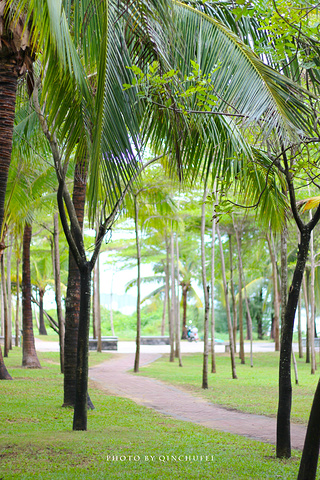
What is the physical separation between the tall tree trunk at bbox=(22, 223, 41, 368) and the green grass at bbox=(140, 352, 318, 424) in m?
3.60

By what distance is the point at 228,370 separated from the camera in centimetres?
1634

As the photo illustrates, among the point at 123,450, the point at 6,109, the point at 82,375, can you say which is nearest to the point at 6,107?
the point at 6,109

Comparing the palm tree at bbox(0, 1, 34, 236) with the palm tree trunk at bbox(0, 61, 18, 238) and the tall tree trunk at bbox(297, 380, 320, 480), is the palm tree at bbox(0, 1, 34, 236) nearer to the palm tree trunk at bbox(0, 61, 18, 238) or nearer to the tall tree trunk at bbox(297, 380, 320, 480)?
the palm tree trunk at bbox(0, 61, 18, 238)

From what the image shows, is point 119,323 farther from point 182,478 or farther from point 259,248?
point 182,478

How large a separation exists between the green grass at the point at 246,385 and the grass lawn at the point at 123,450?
231cm

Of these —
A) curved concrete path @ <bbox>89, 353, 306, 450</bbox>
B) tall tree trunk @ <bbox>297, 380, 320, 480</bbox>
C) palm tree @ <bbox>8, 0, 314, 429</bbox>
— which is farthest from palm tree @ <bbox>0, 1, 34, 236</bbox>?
curved concrete path @ <bbox>89, 353, 306, 450</bbox>

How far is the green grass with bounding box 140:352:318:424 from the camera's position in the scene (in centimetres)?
922

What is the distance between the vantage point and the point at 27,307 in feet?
47.1

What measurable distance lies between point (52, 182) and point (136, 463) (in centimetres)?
945

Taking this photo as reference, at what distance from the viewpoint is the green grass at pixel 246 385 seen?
922cm

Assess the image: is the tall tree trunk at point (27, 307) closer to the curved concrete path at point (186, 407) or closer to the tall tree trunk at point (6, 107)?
the curved concrete path at point (186, 407)

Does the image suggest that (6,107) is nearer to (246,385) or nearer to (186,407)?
(186,407)

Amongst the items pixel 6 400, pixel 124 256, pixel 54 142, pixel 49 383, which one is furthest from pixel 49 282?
pixel 54 142

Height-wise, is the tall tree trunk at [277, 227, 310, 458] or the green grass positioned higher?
the tall tree trunk at [277, 227, 310, 458]
